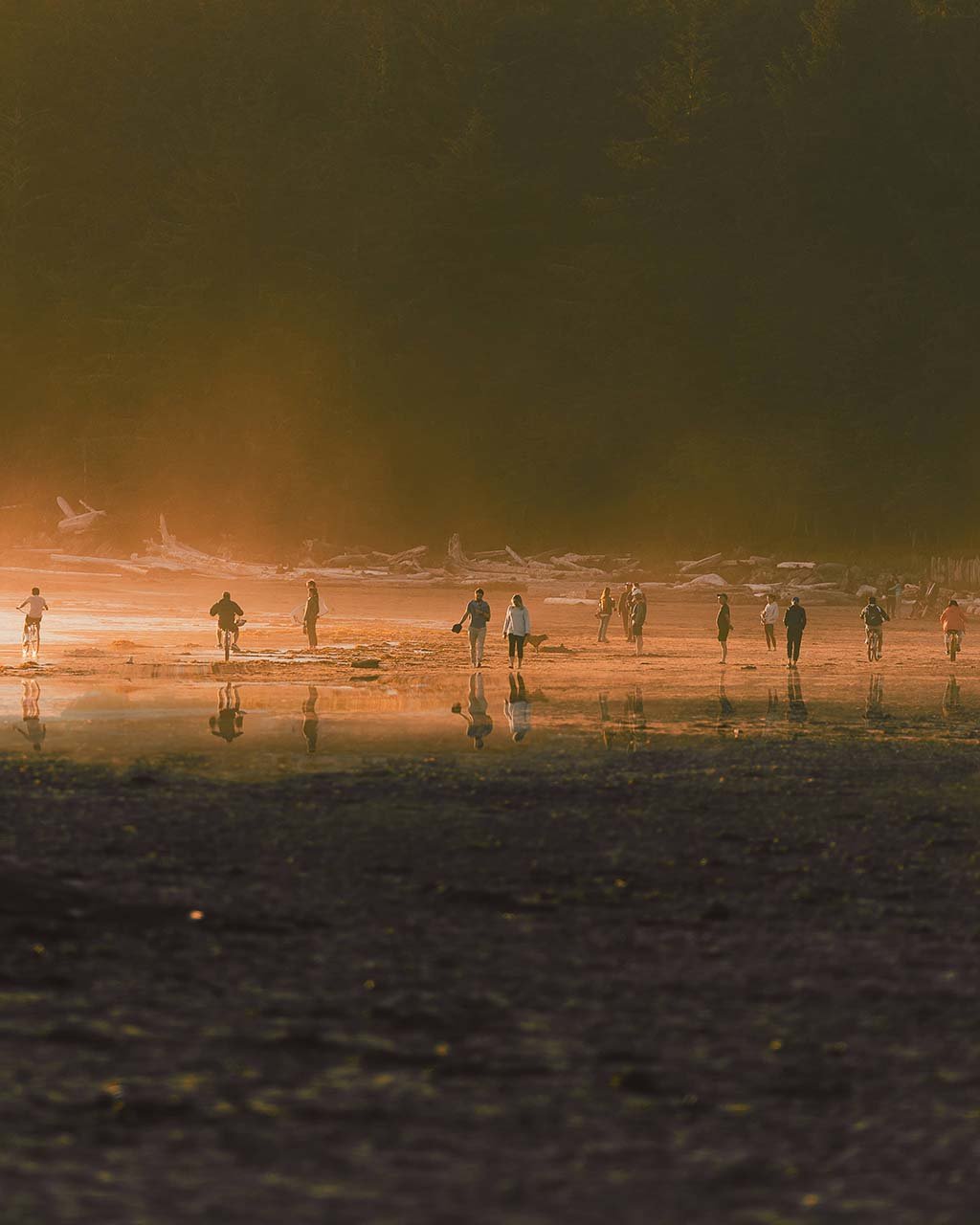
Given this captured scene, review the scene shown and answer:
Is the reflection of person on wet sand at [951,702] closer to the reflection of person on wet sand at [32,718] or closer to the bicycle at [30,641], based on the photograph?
the reflection of person on wet sand at [32,718]

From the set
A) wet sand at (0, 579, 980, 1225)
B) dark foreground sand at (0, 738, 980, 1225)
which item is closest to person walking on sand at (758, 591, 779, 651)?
wet sand at (0, 579, 980, 1225)

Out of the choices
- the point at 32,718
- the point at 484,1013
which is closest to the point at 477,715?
the point at 32,718

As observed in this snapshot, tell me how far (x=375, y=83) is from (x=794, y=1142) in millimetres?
110738

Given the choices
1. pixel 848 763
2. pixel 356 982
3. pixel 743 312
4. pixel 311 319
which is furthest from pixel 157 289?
pixel 356 982

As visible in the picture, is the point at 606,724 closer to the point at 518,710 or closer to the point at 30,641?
the point at 518,710

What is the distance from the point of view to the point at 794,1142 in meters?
5.54

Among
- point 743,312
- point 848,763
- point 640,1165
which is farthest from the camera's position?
point 743,312

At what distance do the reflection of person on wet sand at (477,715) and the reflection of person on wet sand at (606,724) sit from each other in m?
1.37

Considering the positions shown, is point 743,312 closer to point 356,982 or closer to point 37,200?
point 37,200

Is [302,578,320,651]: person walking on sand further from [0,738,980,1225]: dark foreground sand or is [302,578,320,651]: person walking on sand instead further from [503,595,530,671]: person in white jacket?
[0,738,980,1225]: dark foreground sand

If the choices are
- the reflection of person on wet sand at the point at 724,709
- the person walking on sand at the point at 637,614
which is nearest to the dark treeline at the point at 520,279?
the person walking on sand at the point at 637,614

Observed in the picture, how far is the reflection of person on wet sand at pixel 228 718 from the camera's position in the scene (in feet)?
61.5

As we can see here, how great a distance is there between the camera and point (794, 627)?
108ft

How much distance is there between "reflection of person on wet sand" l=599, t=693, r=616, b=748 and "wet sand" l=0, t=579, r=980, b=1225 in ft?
1.45
